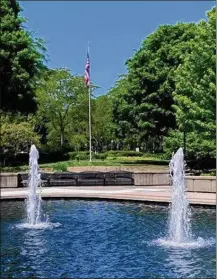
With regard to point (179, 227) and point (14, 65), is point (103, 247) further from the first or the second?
point (14, 65)

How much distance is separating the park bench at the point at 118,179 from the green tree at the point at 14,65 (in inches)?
601

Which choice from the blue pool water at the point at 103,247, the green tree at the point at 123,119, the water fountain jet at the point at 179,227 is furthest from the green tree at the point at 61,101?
the water fountain jet at the point at 179,227

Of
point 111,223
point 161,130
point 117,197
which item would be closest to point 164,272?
point 111,223

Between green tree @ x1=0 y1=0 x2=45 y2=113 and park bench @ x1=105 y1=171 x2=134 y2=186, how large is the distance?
15.3 metres

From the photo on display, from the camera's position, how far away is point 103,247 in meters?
12.3

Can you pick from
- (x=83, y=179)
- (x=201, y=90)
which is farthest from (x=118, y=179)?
(x=201, y=90)

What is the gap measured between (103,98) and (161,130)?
2389 centimetres

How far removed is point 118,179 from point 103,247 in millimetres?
15673

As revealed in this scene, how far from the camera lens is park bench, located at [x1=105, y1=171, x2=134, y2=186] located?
27.8m

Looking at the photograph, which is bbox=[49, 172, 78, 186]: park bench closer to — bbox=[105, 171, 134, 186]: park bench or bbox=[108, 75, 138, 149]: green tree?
bbox=[105, 171, 134, 186]: park bench

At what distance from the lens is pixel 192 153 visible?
38.6m

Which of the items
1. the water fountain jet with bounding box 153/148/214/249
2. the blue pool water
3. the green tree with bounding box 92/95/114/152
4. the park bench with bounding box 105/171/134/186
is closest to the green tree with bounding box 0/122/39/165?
the park bench with bounding box 105/171/134/186

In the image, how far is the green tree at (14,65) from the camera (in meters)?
40.6

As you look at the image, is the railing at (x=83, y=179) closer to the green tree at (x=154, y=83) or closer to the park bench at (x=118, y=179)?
the park bench at (x=118, y=179)
